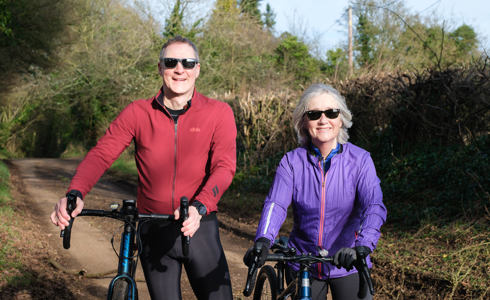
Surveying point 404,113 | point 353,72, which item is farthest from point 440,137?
point 353,72

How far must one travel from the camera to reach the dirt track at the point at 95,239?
246 inches

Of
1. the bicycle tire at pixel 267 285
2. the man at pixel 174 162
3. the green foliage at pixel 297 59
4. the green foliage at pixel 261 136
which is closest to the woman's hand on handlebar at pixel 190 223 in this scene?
the man at pixel 174 162

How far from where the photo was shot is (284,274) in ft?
11.0

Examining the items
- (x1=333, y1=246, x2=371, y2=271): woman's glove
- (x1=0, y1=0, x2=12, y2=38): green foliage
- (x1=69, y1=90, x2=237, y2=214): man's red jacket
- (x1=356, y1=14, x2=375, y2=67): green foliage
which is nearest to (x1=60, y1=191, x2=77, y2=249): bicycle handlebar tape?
(x1=69, y1=90, x2=237, y2=214): man's red jacket

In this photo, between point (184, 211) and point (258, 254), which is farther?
point (184, 211)

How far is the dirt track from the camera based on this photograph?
6246mm

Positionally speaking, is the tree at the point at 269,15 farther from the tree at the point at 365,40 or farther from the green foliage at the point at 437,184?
the green foliage at the point at 437,184

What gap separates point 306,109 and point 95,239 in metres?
6.56

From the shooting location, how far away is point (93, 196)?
13.4 meters

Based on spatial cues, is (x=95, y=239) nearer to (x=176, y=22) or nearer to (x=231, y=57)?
(x=176, y=22)

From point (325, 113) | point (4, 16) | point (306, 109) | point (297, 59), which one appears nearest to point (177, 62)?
point (306, 109)

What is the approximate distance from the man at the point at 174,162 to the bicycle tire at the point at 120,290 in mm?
346

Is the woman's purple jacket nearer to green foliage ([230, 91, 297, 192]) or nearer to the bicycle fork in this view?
the bicycle fork

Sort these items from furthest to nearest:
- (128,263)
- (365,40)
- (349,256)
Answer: (365,40) → (128,263) → (349,256)
